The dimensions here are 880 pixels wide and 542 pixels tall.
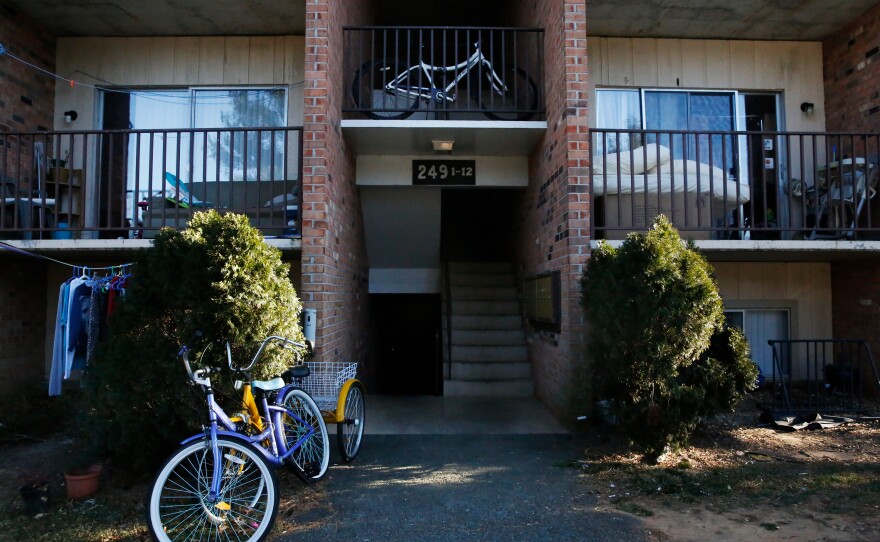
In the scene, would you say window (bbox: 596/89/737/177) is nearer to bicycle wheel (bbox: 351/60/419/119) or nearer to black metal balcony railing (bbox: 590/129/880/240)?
black metal balcony railing (bbox: 590/129/880/240)

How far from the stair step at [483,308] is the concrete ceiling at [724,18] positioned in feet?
12.2

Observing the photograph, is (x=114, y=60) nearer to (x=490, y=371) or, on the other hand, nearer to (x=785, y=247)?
(x=490, y=371)

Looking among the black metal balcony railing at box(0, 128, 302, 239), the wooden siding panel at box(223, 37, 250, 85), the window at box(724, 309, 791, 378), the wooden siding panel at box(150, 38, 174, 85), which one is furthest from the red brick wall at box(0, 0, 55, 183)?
the window at box(724, 309, 791, 378)

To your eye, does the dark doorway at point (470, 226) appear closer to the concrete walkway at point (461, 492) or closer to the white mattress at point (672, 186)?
the white mattress at point (672, 186)

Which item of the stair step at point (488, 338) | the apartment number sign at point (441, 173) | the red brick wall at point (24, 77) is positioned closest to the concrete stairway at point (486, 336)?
the stair step at point (488, 338)

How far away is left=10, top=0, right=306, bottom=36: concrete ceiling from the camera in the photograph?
21.2 ft

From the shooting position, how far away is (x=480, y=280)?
8.24 m

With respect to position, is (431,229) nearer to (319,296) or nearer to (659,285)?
(319,296)

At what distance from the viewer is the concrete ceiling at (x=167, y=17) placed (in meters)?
6.45

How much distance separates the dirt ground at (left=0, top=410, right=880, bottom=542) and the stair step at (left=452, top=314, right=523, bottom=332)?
8.95ft

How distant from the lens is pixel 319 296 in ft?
17.0

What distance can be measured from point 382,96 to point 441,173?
116cm

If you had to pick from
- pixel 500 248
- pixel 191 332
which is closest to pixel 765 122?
pixel 500 248

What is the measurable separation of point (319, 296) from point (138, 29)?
15.0 ft
